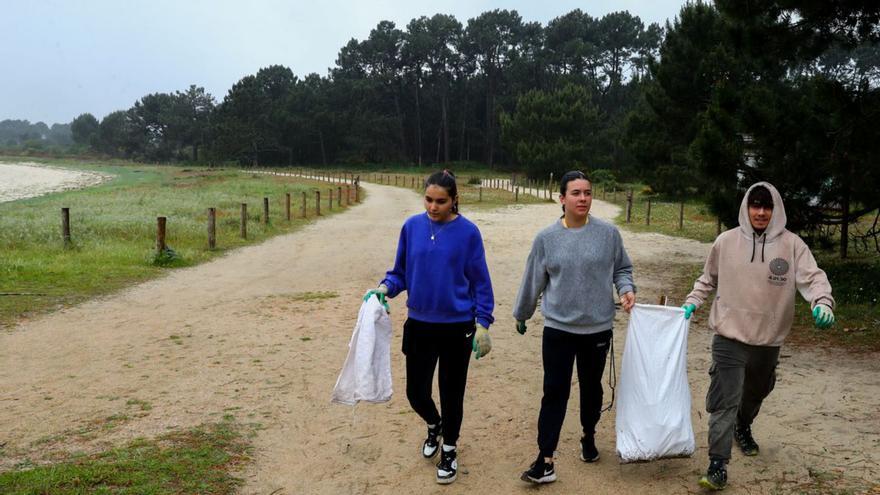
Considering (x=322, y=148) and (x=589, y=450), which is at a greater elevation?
(x=322, y=148)

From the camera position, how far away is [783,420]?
490 cm

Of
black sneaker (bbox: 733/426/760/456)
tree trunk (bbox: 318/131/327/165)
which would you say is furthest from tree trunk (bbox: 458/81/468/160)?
black sneaker (bbox: 733/426/760/456)

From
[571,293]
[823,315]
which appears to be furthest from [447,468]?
[823,315]

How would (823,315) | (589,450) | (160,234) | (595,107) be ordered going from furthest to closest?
(595,107)
(160,234)
(589,450)
(823,315)

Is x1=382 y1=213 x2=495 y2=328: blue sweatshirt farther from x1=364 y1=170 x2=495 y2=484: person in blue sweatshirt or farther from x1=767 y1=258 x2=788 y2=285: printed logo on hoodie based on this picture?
x1=767 y1=258 x2=788 y2=285: printed logo on hoodie

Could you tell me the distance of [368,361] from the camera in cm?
401

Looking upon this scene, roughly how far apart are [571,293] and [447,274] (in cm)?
66

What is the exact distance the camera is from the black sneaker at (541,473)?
391 centimetres

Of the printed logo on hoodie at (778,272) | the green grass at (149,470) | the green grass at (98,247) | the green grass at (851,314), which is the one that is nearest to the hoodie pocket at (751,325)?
the printed logo on hoodie at (778,272)

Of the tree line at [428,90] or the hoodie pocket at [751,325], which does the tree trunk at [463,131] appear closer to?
the tree line at [428,90]

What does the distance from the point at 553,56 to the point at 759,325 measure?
75.2 m

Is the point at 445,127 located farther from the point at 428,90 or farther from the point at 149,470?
the point at 149,470

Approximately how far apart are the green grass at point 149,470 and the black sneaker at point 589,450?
1.99 meters

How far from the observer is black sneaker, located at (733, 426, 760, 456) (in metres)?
4.29
